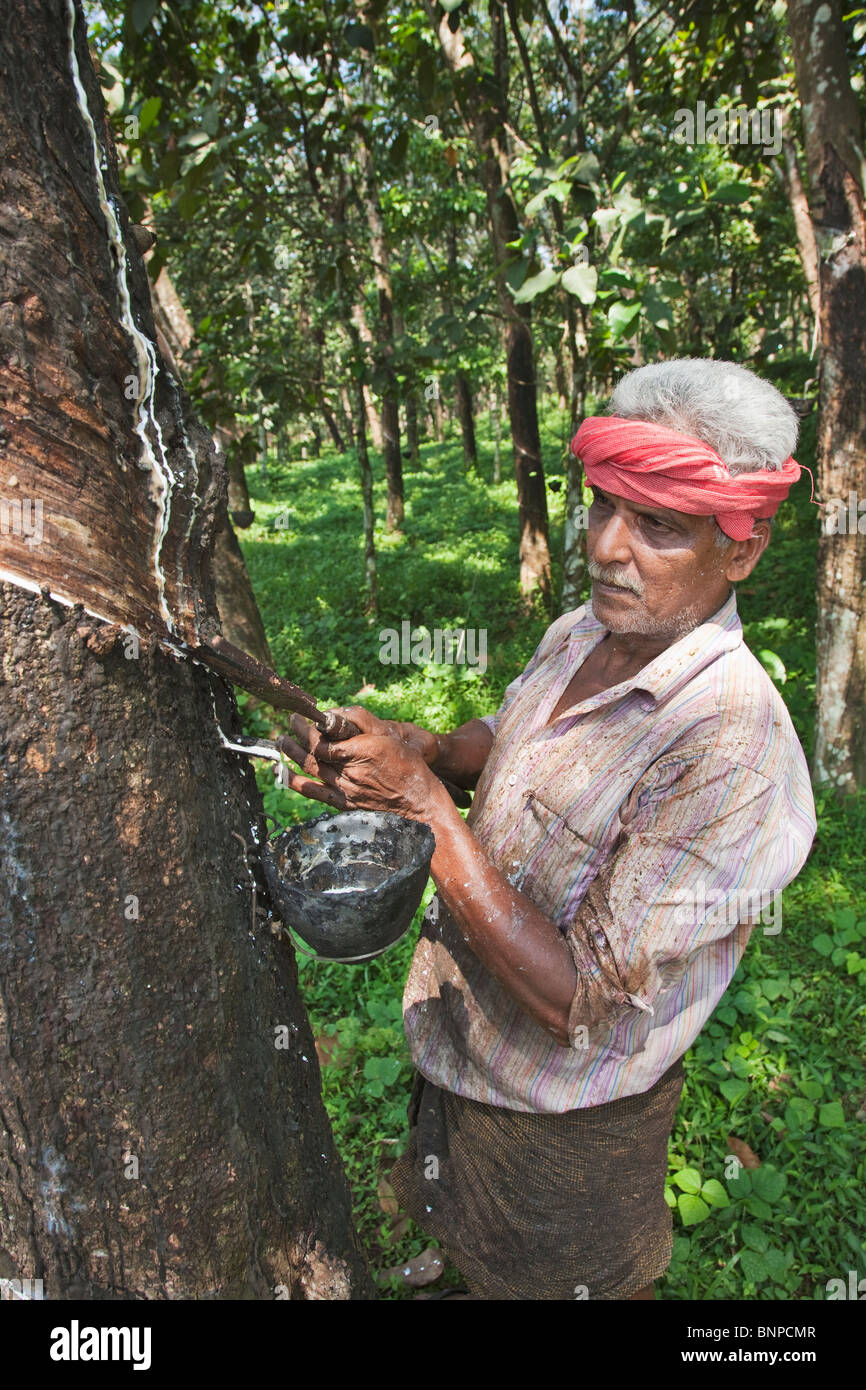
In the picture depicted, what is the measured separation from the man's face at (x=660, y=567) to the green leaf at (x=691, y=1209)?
6.15 feet

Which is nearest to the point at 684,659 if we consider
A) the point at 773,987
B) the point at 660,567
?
the point at 660,567

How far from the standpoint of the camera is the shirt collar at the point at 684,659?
1.53 metres

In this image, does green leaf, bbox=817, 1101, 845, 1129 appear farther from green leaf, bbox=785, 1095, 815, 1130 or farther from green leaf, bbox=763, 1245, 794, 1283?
green leaf, bbox=763, 1245, 794, 1283

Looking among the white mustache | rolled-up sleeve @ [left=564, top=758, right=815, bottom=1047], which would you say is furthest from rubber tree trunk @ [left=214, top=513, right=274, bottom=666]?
rolled-up sleeve @ [left=564, top=758, right=815, bottom=1047]

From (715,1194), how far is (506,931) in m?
1.75

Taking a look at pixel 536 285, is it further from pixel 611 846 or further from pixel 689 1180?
pixel 689 1180

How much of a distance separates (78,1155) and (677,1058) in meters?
1.15

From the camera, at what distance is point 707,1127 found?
274 centimetres

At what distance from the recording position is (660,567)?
5.12 ft

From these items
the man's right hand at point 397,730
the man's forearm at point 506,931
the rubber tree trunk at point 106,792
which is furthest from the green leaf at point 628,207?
the man's forearm at point 506,931

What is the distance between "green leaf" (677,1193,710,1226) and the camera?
246 cm

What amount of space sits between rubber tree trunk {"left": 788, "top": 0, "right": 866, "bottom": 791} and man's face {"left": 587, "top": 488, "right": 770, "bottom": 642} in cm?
280

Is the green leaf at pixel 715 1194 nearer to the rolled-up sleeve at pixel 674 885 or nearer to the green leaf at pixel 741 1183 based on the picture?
the green leaf at pixel 741 1183
